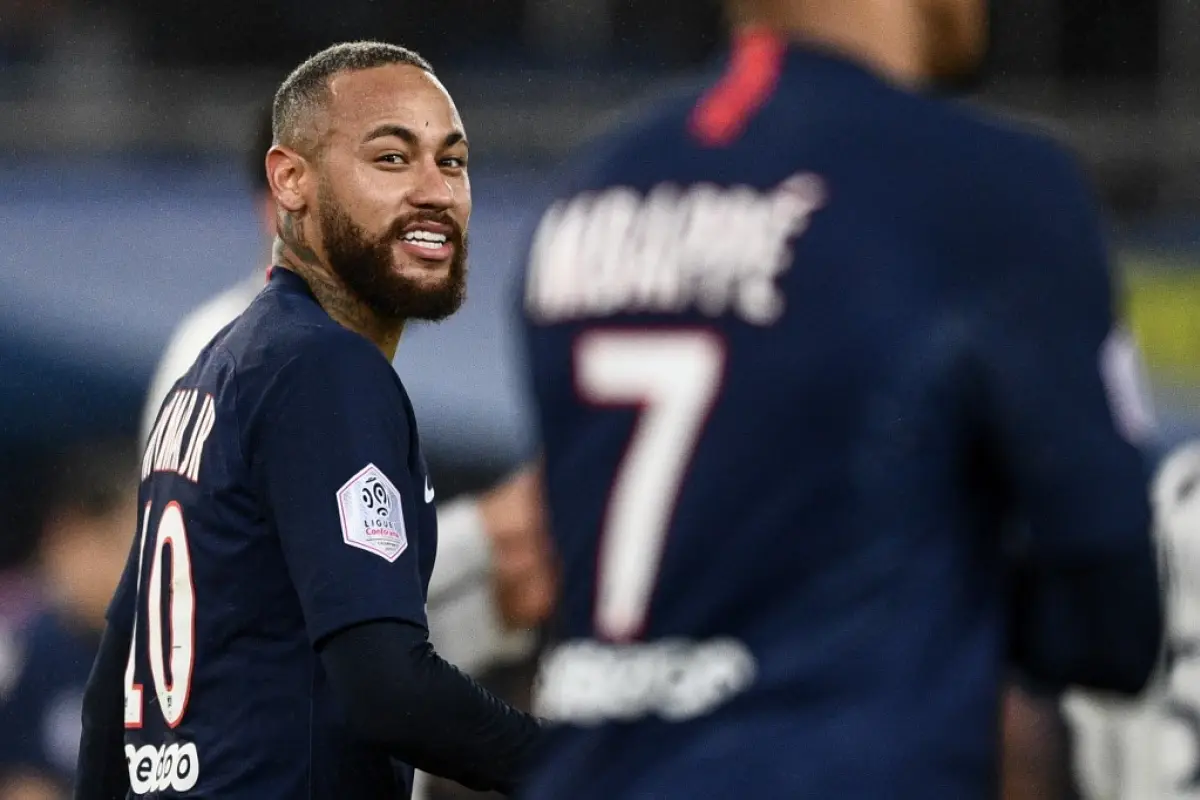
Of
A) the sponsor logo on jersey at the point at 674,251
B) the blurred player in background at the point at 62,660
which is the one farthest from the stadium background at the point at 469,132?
the sponsor logo on jersey at the point at 674,251

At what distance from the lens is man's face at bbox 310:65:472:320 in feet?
11.2

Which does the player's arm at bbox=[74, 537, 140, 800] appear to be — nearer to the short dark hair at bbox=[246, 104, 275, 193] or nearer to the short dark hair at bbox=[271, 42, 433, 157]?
the short dark hair at bbox=[271, 42, 433, 157]

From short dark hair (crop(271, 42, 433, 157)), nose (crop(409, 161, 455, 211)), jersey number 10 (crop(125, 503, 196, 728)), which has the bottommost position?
jersey number 10 (crop(125, 503, 196, 728))

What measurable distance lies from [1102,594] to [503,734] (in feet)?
3.83

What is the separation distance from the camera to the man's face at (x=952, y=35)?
2.27 m

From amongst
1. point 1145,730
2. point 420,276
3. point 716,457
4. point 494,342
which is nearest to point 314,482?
point 420,276

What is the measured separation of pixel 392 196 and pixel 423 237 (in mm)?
87

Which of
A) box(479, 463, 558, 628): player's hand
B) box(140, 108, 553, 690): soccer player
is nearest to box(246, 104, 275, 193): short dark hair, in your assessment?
box(140, 108, 553, 690): soccer player

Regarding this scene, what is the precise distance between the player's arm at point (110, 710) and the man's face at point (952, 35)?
1642 millimetres

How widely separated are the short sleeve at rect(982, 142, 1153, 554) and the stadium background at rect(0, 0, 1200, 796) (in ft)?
22.5

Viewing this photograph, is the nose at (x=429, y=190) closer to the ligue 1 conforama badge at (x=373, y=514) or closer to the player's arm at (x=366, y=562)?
the player's arm at (x=366, y=562)

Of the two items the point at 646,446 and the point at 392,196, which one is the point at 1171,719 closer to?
the point at 392,196

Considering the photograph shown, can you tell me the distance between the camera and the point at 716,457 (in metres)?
2.15

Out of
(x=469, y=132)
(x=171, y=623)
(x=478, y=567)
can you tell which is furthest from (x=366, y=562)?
(x=469, y=132)
